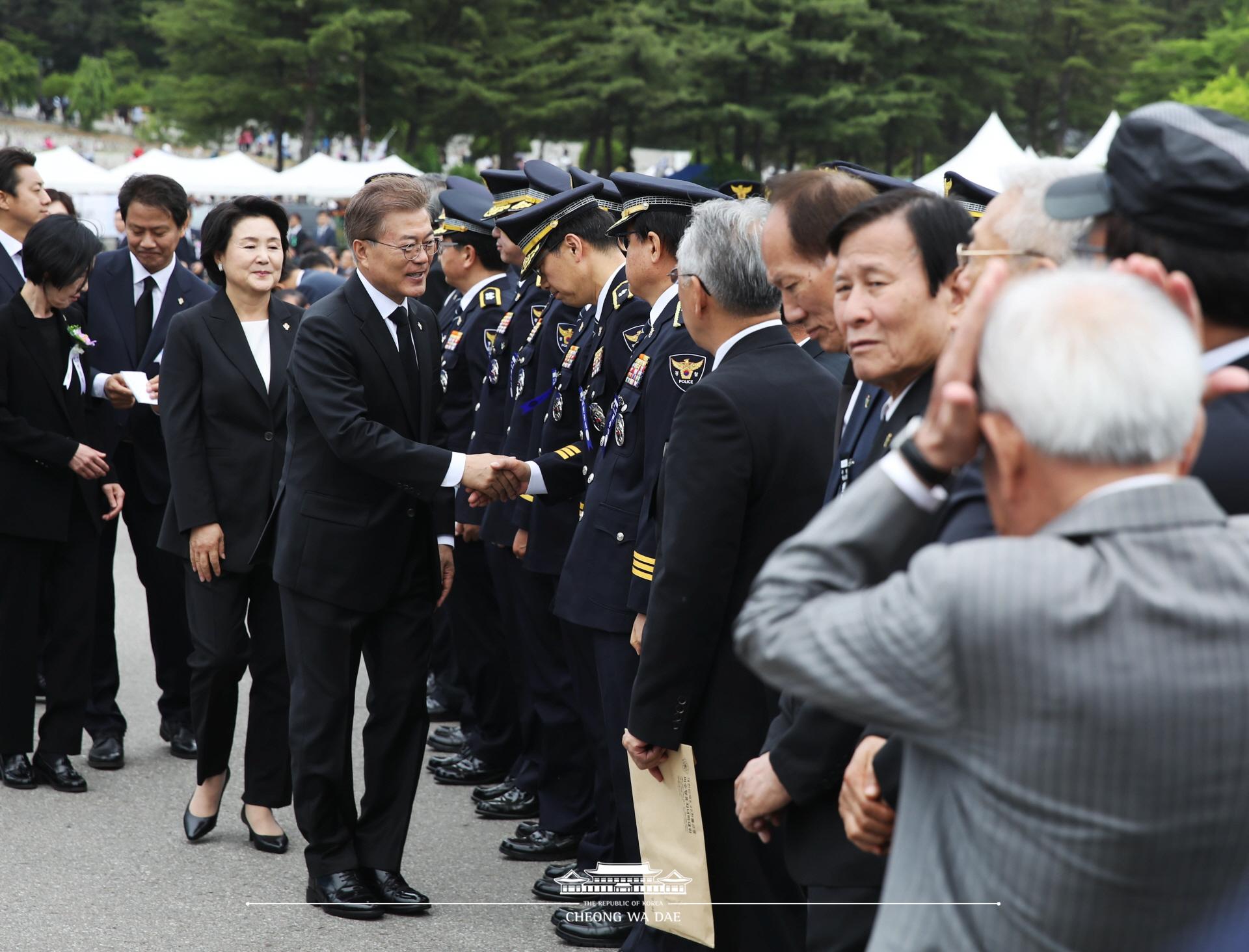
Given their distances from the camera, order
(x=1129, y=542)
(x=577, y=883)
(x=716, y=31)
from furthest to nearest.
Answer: (x=716, y=31) → (x=577, y=883) → (x=1129, y=542)

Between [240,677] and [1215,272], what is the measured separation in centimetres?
411

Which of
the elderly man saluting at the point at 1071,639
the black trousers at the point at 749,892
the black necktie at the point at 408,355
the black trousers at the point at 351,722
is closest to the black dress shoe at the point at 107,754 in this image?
the black trousers at the point at 351,722

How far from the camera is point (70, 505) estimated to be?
234 inches

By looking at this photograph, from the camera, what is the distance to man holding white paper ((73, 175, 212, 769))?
6.29 meters

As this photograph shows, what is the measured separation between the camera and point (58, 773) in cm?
580

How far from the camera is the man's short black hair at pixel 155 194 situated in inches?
250

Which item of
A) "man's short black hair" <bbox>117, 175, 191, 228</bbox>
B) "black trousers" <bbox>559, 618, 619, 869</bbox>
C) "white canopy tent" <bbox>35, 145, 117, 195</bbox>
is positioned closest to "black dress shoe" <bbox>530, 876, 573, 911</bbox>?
"black trousers" <bbox>559, 618, 619, 869</bbox>

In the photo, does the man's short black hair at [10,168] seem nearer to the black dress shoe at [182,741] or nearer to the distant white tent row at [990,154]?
the black dress shoe at [182,741]

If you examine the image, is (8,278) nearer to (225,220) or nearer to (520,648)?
(225,220)

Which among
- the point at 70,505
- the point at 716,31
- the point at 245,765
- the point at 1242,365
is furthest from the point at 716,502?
the point at 716,31

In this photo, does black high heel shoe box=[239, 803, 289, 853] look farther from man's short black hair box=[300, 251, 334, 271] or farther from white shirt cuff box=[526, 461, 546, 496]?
man's short black hair box=[300, 251, 334, 271]

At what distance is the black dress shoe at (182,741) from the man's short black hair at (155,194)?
2255 millimetres

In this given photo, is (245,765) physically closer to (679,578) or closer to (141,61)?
(679,578)

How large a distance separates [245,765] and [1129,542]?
4266 millimetres
